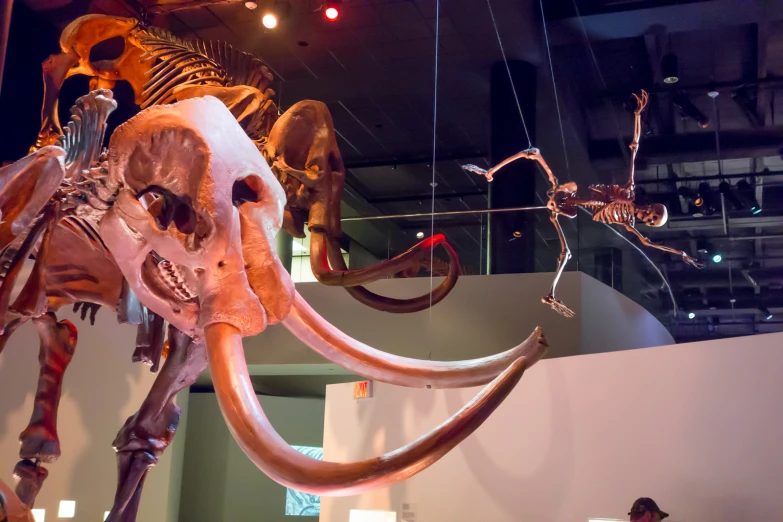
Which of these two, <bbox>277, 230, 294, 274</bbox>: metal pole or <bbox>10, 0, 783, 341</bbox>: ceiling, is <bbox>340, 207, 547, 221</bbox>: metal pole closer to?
<bbox>10, 0, 783, 341</bbox>: ceiling

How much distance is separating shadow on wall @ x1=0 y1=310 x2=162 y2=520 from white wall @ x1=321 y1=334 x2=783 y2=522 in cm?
233

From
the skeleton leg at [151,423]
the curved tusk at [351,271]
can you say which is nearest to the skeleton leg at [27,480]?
the skeleton leg at [151,423]

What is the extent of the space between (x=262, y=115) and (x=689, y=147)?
3664 mm

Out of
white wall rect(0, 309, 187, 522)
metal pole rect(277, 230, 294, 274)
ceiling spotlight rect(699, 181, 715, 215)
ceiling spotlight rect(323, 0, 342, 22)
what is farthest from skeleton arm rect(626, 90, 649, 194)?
white wall rect(0, 309, 187, 522)

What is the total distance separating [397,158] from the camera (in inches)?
274

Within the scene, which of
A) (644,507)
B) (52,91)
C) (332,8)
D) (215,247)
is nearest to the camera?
(215,247)

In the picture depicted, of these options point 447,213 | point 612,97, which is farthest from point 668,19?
point 447,213

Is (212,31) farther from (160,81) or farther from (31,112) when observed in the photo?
(160,81)

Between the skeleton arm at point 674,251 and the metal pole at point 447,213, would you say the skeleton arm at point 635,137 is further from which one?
the metal pole at point 447,213

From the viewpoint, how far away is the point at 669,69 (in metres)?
5.69

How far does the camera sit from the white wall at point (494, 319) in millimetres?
5562

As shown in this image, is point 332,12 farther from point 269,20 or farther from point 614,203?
point 614,203

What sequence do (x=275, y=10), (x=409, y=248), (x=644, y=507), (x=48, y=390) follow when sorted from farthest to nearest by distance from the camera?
(x=275, y=10) < (x=409, y=248) < (x=644, y=507) < (x=48, y=390)

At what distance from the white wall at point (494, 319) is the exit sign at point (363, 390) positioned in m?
0.93
